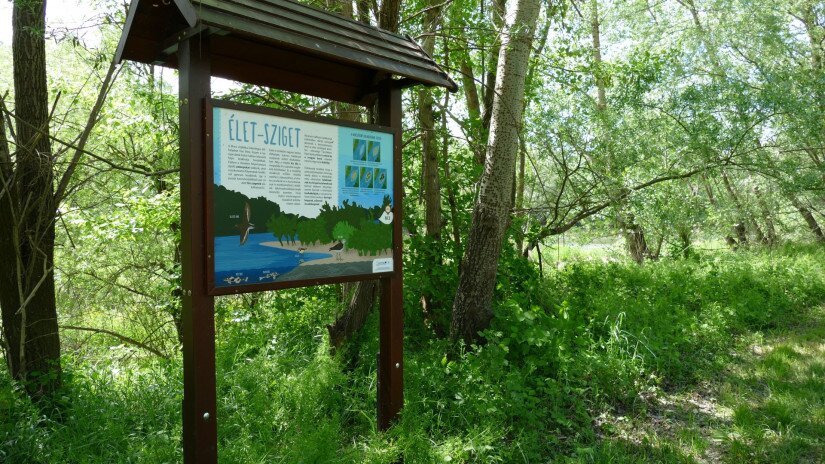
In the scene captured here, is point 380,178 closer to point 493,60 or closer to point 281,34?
point 281,34

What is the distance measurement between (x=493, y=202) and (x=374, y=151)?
6.69 feet

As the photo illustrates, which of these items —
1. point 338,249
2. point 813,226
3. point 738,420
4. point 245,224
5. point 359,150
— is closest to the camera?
point 245,224

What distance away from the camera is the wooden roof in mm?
2871

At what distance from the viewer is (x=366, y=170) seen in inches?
141

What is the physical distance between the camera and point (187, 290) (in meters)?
2.79

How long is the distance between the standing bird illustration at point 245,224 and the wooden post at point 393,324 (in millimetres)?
1102

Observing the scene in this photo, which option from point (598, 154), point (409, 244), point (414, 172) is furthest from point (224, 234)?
point (598, 154)

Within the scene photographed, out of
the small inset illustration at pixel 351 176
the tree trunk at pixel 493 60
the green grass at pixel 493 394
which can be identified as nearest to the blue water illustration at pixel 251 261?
the small inset illustration at pixel 351 176

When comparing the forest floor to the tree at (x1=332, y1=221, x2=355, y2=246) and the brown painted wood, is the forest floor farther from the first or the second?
the brown painted wood

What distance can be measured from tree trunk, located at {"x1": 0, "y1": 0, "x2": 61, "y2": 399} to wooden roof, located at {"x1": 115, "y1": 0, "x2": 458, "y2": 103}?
5.17 ft

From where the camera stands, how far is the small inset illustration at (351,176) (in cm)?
345

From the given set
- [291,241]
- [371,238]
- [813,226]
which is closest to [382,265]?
[371,238]

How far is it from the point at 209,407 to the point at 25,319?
91.3 inches

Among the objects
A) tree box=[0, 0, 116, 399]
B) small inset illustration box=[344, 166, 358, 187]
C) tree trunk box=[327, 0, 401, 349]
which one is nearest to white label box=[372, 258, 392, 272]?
small inset illustration box=[344, 166, 358, 187]
